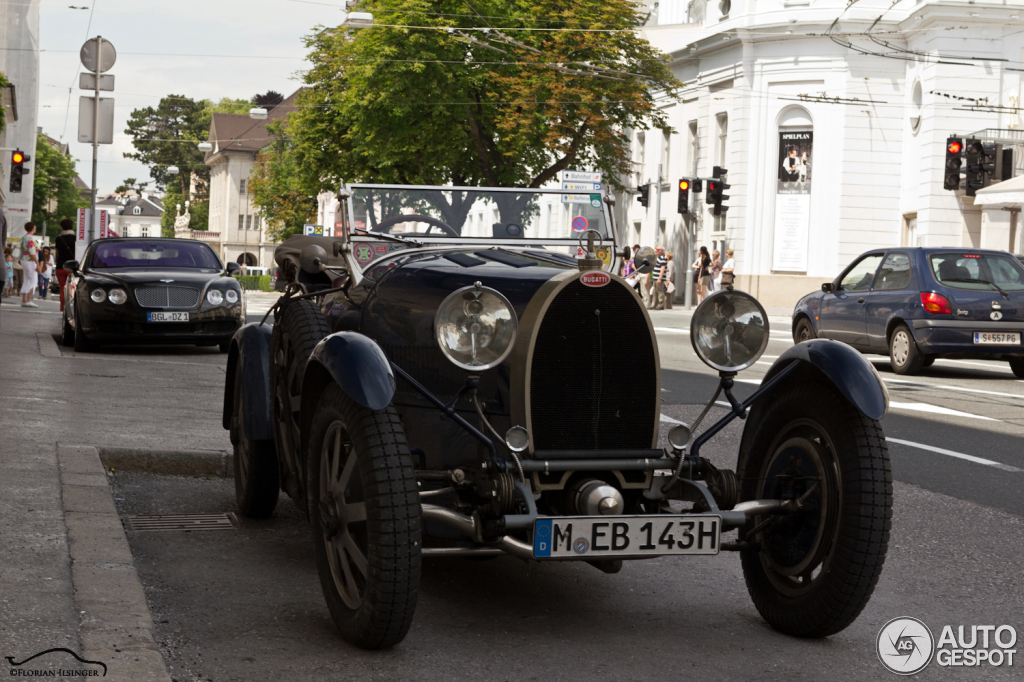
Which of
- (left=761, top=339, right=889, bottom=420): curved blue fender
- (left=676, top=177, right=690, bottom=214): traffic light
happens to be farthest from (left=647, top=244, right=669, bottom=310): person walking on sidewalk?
(left=761, top=339, right=889, bottom=420): curved blue fender

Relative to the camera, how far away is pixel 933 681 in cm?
404

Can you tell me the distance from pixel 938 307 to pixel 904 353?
75cm

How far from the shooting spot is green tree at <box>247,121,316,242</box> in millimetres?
71125

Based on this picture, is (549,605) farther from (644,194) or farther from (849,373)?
(644,194)

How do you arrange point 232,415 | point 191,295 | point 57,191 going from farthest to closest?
point 57,191
point 191,295
point 232,415

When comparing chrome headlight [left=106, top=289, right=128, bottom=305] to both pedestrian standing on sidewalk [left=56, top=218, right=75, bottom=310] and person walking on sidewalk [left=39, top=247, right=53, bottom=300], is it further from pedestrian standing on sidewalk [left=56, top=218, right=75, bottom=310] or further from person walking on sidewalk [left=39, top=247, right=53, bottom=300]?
person walking on sidewalk [left=39, top=247, right=53, bottom=300]

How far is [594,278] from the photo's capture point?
14.3ft

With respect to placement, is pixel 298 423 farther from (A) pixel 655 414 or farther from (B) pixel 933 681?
(B) pixel 933 681

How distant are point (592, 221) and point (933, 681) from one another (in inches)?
127

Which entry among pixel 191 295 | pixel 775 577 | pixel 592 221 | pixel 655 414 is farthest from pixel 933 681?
pixel 191 295

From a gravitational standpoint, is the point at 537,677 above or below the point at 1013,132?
below

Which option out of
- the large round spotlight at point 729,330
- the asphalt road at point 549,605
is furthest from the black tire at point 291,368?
the large round spotlight at point 729,330

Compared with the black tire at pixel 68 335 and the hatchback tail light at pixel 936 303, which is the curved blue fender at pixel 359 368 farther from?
the black tire at pixel 68 335

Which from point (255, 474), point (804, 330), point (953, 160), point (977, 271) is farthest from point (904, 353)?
point (953, 160)
